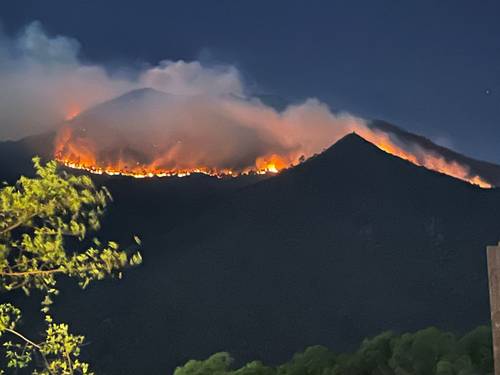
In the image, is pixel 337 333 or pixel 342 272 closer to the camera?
pixel 337 333

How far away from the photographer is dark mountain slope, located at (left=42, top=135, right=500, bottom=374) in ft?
443

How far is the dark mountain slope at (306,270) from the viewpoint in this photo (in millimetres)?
135000

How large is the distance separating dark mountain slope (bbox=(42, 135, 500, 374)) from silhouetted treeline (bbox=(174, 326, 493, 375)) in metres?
101

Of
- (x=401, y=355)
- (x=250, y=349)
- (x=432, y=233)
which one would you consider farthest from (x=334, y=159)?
(x=401, y=355)

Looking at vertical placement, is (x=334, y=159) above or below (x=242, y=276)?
above

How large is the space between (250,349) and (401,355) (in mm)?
109893

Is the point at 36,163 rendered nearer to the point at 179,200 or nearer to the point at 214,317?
the point at 214,317

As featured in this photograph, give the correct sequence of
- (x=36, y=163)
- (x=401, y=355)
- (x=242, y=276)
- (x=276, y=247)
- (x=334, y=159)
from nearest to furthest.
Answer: (x=36, y=163)
(x=401, y=355)
(x=242, y=276)
(x=276, y=247)
(x=334, y=159)

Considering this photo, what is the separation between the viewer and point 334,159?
18825cm

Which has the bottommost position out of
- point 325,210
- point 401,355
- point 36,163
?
point 401,355

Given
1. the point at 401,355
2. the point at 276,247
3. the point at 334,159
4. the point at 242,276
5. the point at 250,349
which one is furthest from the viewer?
the point at 334,159

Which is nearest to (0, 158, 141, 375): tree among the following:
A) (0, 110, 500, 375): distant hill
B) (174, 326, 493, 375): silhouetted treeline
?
(174, 326, 493, 375): silhouetted treeline

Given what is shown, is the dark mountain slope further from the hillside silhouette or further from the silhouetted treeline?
the silhouetted treeline

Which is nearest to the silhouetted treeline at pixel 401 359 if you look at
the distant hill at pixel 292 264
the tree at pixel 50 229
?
the tree at pixel 50 229
